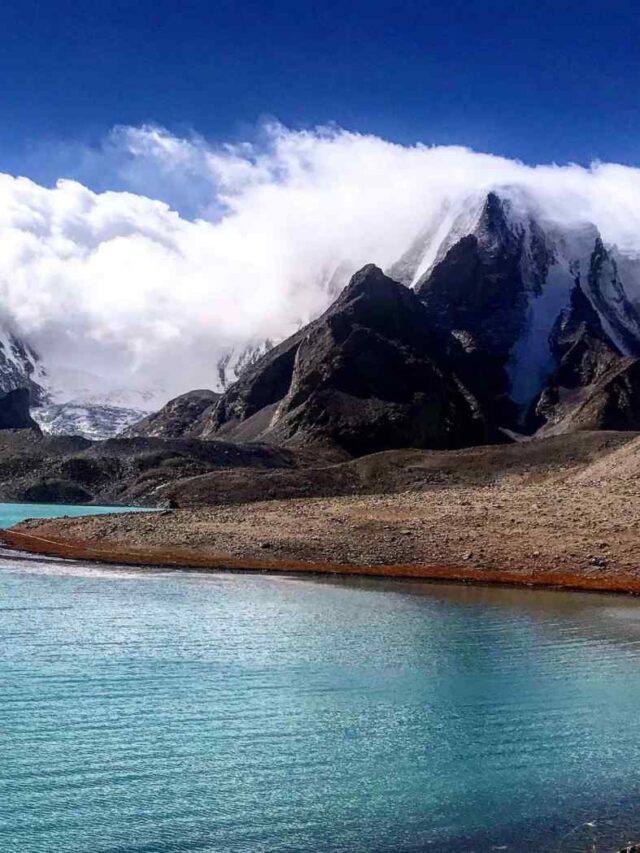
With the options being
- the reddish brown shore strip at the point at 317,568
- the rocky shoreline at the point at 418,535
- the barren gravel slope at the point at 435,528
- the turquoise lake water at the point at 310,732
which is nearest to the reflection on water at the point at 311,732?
the turquoise lake water at the point at 310,732

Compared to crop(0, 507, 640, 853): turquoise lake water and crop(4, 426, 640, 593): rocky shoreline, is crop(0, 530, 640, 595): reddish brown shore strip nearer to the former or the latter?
crop(4, 426, 640, 593): rocky shoreline

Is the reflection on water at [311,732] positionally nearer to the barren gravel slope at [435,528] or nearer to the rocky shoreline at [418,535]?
the rocky shoreline at [418,535]

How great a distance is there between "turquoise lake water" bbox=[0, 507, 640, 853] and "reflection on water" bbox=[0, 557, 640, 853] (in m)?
0.06

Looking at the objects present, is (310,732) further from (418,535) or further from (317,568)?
(418,535)

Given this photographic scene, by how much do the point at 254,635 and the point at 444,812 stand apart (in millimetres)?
16978

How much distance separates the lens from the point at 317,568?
5919 centimetres

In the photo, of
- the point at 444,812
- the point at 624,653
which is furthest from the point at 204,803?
the point at 624,653

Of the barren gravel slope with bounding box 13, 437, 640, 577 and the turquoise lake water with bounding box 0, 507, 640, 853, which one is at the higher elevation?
the barren gravel slope with bounding box 13, 437, 640, 577

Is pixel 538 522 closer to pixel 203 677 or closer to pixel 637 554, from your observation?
pixel 637 554

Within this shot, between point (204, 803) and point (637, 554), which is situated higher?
point (637, 554)

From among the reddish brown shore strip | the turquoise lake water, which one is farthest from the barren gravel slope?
the turquoise lake water

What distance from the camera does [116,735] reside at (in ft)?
66.7

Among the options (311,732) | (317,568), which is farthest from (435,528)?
(311,732)

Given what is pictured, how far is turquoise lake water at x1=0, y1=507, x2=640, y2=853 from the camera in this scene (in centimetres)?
1598
